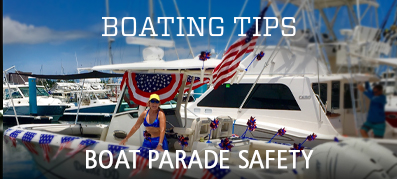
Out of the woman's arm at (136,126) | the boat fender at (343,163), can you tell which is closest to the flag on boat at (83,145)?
the woman's arm at (136,126)

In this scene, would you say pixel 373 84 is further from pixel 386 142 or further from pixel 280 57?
pixel 280 57

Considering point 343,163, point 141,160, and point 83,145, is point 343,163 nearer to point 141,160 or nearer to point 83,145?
point 141,160

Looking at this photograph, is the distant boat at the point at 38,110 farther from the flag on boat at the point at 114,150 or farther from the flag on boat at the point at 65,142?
the flag on boat at the point at 114,150

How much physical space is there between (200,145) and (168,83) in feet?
3.25

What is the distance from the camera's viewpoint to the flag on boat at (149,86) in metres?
4.46

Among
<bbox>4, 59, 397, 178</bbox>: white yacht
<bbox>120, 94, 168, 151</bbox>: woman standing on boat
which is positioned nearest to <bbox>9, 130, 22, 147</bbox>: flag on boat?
<bbox>4, 59, 397, 178</bbox>: white yacht

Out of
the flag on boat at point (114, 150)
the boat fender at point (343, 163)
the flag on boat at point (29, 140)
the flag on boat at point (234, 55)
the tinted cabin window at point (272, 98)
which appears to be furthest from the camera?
the tinted cabin window at point (272, 98)

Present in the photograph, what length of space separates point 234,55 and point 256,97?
3.56m

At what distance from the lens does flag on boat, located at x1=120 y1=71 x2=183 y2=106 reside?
4461 mm

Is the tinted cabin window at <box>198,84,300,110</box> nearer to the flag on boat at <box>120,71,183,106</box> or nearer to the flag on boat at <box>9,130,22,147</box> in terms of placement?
the flag on boat at <box>120,71,183,106</box>

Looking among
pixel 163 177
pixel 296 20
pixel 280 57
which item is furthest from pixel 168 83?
pixel 280 57

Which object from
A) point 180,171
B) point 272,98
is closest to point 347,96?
point 180,171

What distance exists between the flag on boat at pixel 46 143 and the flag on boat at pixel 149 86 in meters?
1.29

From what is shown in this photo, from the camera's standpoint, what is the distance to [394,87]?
2.01 m
